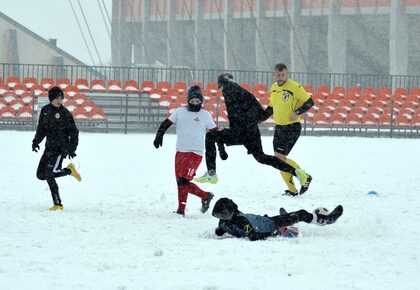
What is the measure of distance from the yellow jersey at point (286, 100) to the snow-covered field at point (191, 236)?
3.40ft

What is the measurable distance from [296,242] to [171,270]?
5.92 feet

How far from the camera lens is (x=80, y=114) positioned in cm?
2944

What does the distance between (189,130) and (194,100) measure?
33 cm

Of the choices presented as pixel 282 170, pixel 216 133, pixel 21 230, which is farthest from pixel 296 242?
pixel 282 170

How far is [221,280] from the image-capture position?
22.1ft

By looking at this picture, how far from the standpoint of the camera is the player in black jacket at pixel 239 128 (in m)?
12.2

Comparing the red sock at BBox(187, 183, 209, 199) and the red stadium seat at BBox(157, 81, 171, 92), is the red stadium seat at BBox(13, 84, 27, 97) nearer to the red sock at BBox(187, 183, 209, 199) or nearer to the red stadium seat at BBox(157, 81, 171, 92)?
the red stadium seat at BBox(157, 81, 171, 92)

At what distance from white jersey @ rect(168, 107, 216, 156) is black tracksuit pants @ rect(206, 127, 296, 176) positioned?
967 mm

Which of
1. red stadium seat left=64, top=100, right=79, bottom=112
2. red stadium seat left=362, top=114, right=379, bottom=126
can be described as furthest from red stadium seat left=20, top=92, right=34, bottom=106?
red stadium seat left=362, top=114, right=379, bottom=126

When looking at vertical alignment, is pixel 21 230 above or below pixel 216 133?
below

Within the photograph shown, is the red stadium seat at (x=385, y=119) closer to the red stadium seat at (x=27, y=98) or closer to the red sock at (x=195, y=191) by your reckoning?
the red stadium seat at (x=27, y=98)

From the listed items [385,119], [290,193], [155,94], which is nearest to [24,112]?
[155,94]

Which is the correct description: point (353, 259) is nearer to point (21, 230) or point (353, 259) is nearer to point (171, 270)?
point (171, 270)

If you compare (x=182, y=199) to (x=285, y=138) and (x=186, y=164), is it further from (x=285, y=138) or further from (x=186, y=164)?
(x=285, y=138)
